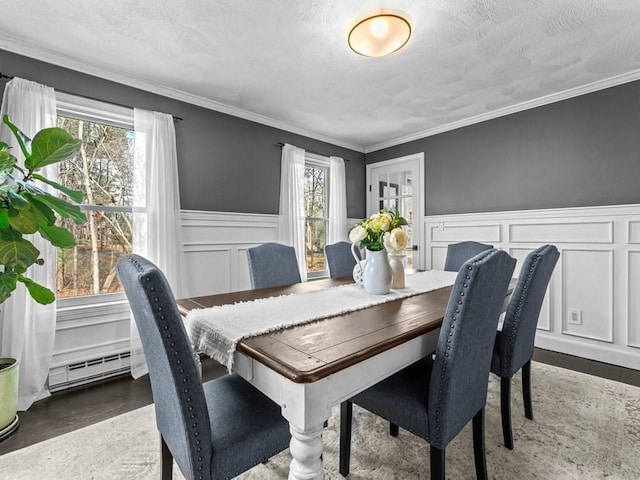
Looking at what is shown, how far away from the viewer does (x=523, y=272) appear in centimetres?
157

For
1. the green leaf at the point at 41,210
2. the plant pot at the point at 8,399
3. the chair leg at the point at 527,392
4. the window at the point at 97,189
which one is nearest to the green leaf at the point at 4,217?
the green leaf at the point at 41,210

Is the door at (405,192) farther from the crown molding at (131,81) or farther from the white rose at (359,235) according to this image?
the white rose at (359,235)

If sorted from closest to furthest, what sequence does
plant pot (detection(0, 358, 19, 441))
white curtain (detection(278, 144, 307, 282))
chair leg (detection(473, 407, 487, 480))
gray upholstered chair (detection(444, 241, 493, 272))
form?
chair leg (detection(473, 407, 487, 480)), plant pot (detection(0, 358, 19, 441)), gray upholstered chair (detection(444, 241, 493, 272)), white curtain (detection(278, 144, 307, 282))

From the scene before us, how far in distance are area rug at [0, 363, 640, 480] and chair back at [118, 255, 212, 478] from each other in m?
0.73

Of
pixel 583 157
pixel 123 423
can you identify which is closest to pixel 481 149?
pixel 583 157

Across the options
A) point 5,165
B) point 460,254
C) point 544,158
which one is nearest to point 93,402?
point 5,165

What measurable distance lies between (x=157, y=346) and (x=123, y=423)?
4.70 ft

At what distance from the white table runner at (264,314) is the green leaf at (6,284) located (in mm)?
990

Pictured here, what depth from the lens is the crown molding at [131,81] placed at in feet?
7.09

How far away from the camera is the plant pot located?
175 cm

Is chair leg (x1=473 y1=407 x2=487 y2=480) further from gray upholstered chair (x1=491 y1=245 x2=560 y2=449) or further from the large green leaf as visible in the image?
the large green leaf

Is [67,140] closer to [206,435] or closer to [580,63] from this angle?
[206,435]

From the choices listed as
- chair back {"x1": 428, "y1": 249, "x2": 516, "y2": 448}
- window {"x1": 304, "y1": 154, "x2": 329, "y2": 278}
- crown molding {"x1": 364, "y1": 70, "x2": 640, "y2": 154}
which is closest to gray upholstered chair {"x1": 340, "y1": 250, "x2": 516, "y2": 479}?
chair back {"x1": 428, "y1": 249, "x2": 516, "y2": 448}

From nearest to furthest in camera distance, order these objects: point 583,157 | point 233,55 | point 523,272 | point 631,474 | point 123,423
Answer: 1. point 631,474
2. point 523,272
3. point 123,423
4. point 233,55
5. point 583,157
